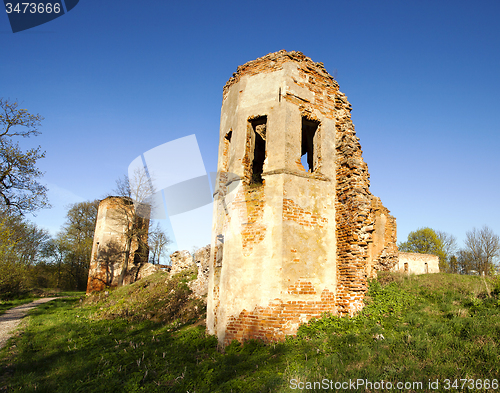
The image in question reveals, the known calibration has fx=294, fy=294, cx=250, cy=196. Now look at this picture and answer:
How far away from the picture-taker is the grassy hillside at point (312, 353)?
4477 mm

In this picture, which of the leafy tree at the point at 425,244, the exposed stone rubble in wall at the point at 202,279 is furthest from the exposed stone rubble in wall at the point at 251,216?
the leafy tree at the point at 425,244

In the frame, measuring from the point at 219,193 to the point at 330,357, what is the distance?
208 inches

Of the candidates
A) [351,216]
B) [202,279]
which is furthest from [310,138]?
[202,279]

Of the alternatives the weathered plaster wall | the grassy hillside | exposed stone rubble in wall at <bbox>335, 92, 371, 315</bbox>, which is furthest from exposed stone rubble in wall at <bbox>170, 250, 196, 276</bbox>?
the weathered plaster wall

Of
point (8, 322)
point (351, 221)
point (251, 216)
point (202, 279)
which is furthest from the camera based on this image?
point (202, 279)

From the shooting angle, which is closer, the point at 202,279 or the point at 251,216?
the point at 251,216

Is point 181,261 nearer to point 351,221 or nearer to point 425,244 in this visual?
point 351,221

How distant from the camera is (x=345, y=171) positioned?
8.58 meters

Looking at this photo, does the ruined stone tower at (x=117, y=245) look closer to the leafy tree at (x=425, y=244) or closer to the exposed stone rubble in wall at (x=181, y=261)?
the exposed stone rubble in wall at (x=181, y=261)

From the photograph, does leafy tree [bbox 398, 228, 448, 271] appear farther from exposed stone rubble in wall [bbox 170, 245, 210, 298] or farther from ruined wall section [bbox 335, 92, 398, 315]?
ruined wall section [bbox 335, 92, 398, 315]

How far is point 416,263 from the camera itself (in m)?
26.7

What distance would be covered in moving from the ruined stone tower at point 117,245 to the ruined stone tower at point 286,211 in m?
15.9

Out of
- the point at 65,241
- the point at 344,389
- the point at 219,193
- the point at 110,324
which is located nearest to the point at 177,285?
the point at 110,324

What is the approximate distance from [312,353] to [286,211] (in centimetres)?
323
